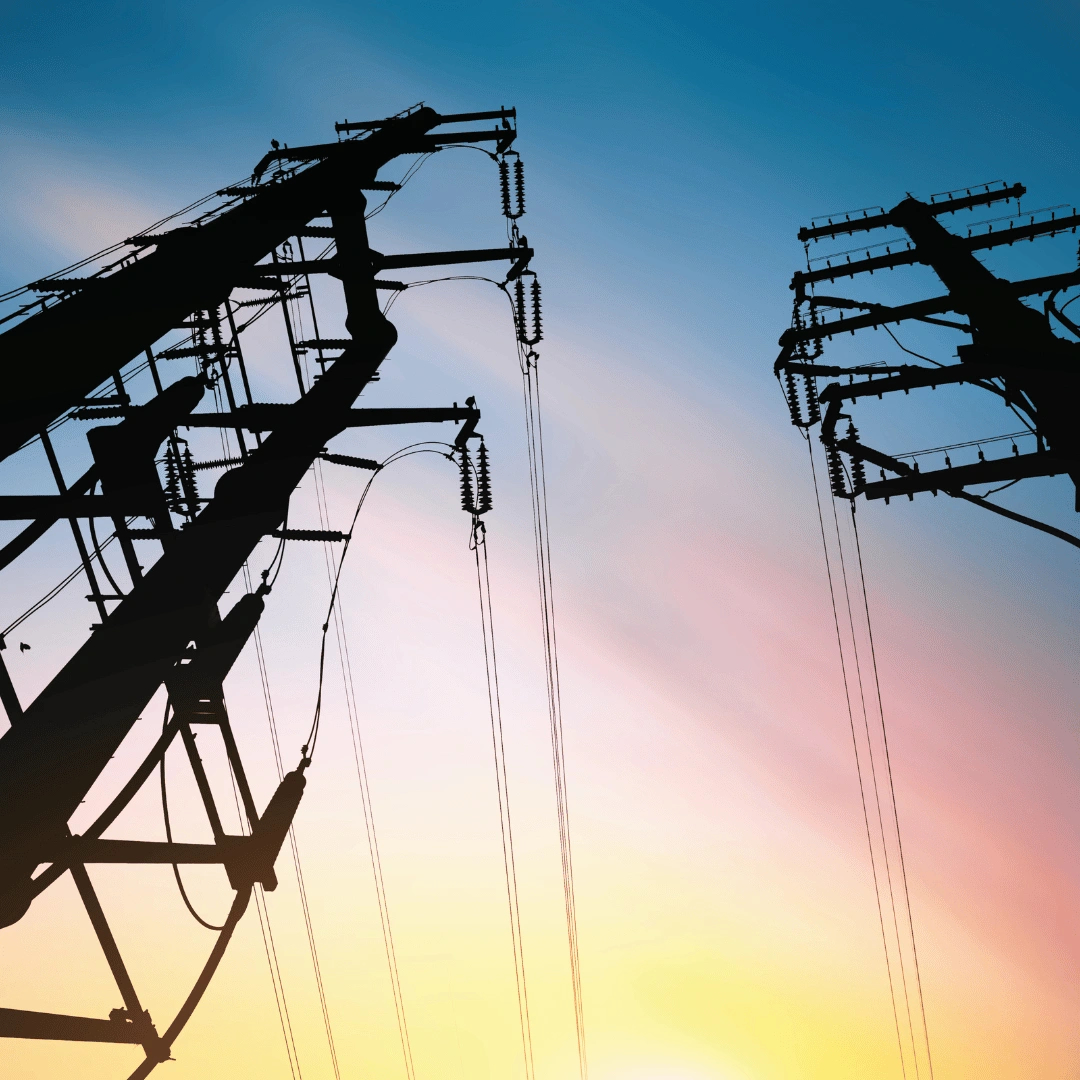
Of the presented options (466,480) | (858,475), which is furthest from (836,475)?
(466,480)

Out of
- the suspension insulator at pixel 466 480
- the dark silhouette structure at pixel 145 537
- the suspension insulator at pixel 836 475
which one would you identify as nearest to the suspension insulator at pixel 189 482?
the dark silhouette structure at pixel 145 537

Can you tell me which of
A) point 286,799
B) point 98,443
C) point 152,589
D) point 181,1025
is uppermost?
point 98,443

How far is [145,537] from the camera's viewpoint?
810cm

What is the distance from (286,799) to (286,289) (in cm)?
603

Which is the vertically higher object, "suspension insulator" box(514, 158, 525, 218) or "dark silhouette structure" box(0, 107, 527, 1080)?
"suspension insulator" box(514, 158, 525, 218)

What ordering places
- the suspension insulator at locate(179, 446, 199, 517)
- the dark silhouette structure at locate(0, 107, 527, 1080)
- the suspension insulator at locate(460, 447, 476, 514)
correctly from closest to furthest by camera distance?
the dark silhouette structure at locate(0, 107, 527, 1080) < the suspension insulator at locate(179, 446, 199, 517) < the suspension insulator at locate(460, 447, 476, 514)

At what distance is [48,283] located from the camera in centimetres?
748

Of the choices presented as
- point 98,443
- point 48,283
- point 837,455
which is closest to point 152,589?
point 98,443

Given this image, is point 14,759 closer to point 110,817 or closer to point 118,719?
point 118,719

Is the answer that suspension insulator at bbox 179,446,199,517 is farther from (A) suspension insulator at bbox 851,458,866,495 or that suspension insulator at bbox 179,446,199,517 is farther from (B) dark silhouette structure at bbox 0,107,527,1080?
(A) suspension insulator at bbox 851,458,866,495

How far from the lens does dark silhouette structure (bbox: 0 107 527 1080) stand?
566 cm

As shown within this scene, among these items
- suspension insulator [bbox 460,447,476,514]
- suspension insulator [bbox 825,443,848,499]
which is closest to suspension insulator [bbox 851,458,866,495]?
suspension insulator [bbox 825,443,848,499]

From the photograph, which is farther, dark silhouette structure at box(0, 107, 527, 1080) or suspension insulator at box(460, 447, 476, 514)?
suspension insulator at box(460, 447, 476, 514)

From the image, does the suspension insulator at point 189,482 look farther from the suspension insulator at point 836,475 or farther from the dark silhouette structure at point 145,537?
the suspension insulator at point 836,475
